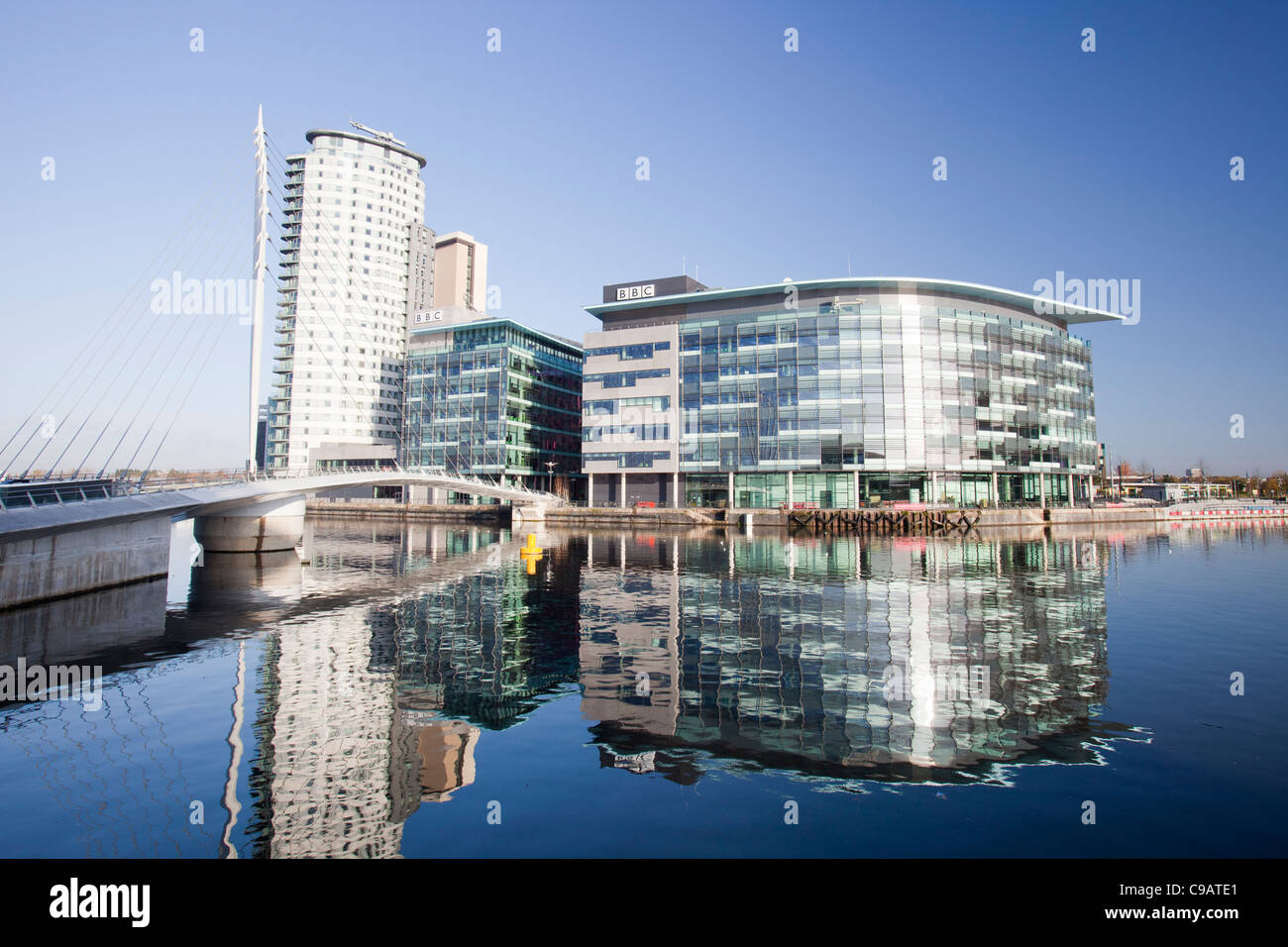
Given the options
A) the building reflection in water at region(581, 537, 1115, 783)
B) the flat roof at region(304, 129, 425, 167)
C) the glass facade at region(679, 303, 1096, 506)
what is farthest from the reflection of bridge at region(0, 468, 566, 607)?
the flat roof at region(304, 129, 425, 167)

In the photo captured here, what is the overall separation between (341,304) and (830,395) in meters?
109

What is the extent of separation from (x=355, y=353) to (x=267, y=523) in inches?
4132

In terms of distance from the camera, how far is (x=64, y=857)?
836 centimetres

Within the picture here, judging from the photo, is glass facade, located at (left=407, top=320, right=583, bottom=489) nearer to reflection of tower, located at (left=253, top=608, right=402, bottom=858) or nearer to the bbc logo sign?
the bbc logo sign

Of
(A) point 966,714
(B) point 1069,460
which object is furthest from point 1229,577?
(B) point 1069,460

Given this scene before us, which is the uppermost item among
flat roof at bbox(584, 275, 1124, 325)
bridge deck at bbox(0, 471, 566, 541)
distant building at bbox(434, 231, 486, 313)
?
distant building at bbox(434, 231, 486, 313)

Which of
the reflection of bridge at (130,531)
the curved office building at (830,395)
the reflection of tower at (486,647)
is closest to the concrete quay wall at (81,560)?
the reflection of bridge at (130,531)

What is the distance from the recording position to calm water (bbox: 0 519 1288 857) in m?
9.12

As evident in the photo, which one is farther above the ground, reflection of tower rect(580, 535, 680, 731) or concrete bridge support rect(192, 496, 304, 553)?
concrete bridge support rect(192, 496, 304, 553)

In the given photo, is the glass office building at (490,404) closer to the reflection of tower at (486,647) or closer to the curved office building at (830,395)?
the curved office building at (830,395)

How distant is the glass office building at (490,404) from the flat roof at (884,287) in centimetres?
2204

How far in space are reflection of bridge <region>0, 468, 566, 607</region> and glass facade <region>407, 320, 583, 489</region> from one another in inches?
2384

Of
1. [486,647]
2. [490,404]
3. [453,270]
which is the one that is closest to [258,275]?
[486,647]

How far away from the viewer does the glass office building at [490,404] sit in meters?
116
